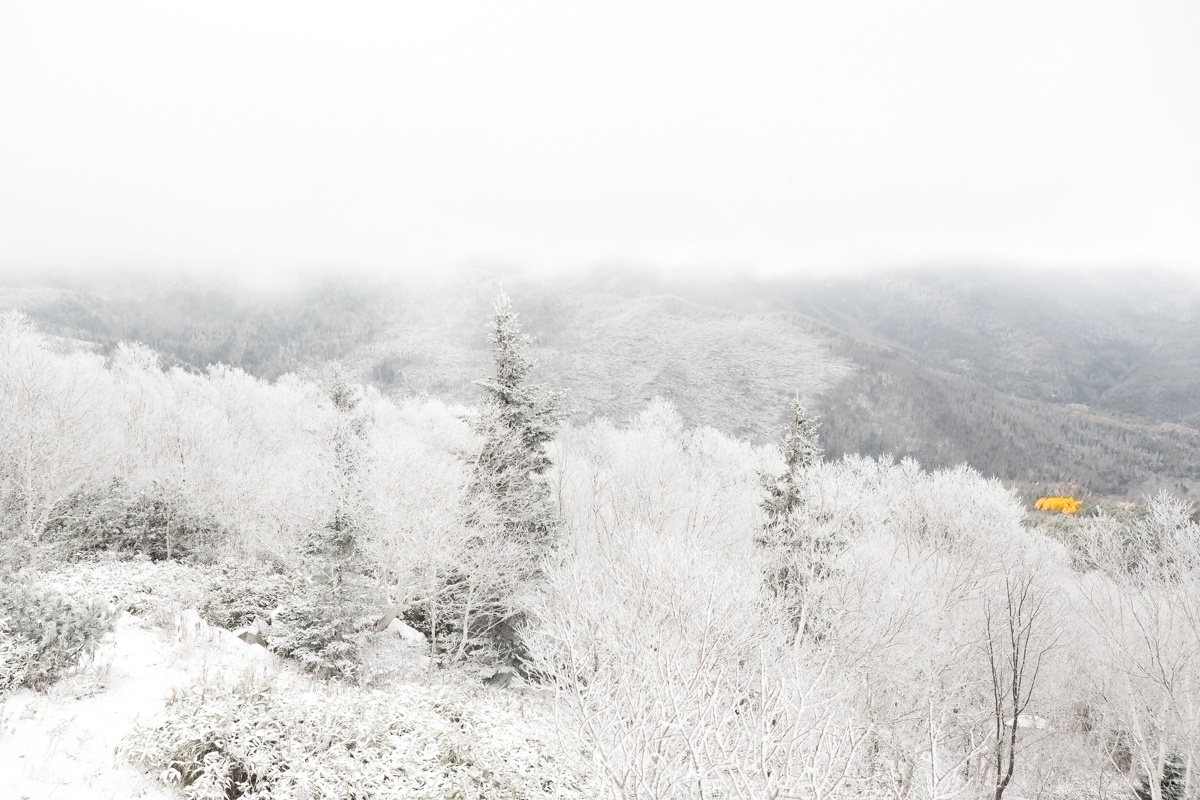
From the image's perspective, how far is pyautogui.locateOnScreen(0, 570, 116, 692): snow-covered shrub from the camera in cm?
761

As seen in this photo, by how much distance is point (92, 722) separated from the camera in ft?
24.9

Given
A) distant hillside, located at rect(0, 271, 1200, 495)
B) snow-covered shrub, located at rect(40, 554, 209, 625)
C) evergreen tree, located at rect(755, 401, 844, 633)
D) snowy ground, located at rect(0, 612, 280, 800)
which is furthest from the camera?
distant hillside, located at rect(0, 271, 1200, 495)

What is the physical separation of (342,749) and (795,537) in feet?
55.3

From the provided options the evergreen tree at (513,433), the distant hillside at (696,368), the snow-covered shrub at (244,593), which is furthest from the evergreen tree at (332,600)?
the distant hillside at (696,368)

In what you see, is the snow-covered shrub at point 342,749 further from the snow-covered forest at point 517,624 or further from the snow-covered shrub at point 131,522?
the snow-covered shrub at point 131,522

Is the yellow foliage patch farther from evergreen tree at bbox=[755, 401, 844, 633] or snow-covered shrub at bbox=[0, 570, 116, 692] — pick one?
snow-covered shrub at bbox=[0, 570, 116, 692]

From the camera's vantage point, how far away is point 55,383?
23562mm

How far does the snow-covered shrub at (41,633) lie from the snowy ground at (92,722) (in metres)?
0.28

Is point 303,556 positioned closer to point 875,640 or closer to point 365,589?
point 365,589

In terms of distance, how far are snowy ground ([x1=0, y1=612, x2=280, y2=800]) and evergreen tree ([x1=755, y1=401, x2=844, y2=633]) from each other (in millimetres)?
17855

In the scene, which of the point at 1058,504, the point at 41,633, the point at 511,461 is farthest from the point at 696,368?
the point at 41,633

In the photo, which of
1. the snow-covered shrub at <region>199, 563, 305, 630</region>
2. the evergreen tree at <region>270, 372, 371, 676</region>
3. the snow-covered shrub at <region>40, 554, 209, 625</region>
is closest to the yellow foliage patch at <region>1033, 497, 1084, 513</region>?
the evergreen tree at <region>270, 372, 371, 676</region>

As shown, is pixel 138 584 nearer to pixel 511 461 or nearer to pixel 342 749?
pixel 511 461

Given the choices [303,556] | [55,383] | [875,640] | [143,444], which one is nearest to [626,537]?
[875,640]
